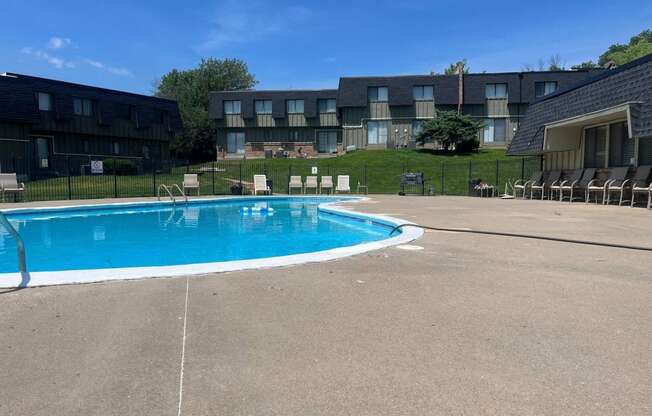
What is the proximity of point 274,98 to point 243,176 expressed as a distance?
43.3ft

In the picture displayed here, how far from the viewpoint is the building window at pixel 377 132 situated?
122 feet

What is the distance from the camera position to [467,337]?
306cm

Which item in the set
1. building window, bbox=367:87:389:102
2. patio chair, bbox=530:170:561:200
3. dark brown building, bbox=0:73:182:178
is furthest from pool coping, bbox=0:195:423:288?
building window, bbox=367:87:389:102

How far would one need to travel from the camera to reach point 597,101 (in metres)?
15.4

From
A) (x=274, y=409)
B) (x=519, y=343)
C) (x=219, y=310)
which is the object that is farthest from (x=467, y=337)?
(x=219, y=310)

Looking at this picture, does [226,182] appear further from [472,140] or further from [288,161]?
[472,140]

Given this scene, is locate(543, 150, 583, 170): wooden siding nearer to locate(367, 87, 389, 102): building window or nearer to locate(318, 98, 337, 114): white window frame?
locate(367, 87, 389, 102): building window

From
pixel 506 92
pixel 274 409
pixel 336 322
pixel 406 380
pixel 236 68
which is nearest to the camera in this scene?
pixel 274 409

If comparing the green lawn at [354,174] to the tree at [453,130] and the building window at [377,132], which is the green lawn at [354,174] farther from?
the building window at [377,132]

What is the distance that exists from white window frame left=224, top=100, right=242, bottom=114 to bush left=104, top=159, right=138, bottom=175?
12.4 meters

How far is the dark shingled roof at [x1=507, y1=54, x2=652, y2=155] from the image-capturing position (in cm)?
1310

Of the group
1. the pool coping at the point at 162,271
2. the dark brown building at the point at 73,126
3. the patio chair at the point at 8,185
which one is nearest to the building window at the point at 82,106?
the dark brown building at the point at 73,126

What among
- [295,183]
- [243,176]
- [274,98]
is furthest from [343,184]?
[274,98]

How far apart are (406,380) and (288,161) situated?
31.8 metres
